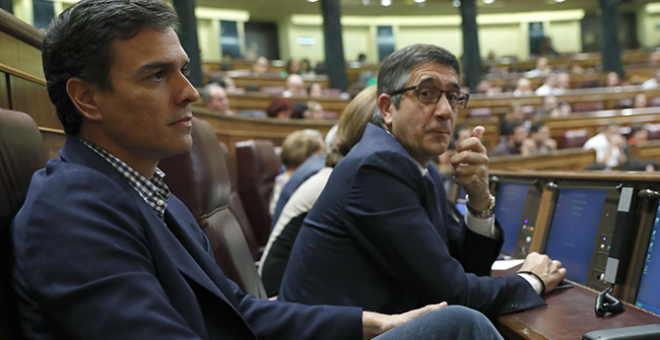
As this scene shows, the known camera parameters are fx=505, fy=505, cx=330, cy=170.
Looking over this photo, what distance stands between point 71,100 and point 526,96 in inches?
251

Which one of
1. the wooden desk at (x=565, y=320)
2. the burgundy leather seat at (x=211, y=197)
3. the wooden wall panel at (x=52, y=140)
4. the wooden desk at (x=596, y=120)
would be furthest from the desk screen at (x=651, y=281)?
the wooden desk at (x=596, y=120)

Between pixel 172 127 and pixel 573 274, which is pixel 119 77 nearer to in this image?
pixel 172 127

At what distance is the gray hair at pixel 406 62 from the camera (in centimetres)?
103

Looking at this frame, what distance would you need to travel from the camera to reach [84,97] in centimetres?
60

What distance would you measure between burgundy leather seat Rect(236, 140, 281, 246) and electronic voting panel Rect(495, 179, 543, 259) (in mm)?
1195

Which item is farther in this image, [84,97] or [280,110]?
[280,110]

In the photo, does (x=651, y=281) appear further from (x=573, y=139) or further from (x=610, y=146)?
(x=573, y=139)

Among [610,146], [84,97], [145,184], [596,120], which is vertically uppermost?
[84,97]

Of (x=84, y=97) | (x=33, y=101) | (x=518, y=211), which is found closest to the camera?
(x=84, y=97)

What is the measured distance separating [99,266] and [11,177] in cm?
19

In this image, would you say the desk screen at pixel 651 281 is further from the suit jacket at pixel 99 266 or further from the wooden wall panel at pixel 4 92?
the wooden wall panel at pixel 4 92

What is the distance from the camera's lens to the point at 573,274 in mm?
1062

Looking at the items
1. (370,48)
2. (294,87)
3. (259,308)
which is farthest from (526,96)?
(259,308)

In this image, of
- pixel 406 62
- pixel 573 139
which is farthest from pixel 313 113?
pixel 406 62
